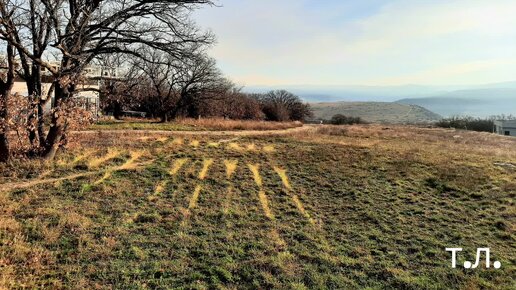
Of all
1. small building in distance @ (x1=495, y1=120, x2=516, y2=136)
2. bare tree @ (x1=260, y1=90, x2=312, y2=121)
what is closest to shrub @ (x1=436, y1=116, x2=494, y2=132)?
small building in distance @ (x1=495, y1=120, x2=516, y2=136)

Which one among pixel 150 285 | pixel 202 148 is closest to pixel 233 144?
pixel 202 148

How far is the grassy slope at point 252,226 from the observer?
666cm

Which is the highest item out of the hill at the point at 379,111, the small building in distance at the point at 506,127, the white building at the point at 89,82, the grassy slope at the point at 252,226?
the hill at the point at 379,111

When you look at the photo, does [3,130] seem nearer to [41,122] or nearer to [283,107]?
[41,122]

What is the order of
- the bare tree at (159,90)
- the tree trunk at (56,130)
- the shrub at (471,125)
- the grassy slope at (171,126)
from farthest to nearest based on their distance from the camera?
the shrub at (471,125) → the bare tree at (159,90) → the grassy slope at (171,126) → the tree trunk at (56,130)

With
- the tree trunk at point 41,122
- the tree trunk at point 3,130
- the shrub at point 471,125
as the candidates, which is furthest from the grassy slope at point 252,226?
the shrub at point 471,125

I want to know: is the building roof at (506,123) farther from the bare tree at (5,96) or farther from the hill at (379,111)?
the hill at (379,111)

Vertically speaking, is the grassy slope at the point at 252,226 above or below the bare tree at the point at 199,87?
below

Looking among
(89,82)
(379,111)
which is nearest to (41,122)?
(89,82)

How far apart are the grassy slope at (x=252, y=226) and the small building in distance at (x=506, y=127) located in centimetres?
5463

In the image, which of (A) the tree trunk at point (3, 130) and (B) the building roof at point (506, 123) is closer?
(A) the tree trunk at point (3, 130)

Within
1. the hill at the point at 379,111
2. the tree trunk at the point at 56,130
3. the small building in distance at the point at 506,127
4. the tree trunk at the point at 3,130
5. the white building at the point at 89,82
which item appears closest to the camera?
the tree trunk at the point at 3,130

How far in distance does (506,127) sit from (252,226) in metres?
67.4

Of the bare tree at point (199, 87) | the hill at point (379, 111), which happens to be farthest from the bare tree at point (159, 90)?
the hill at point (379, 111)
